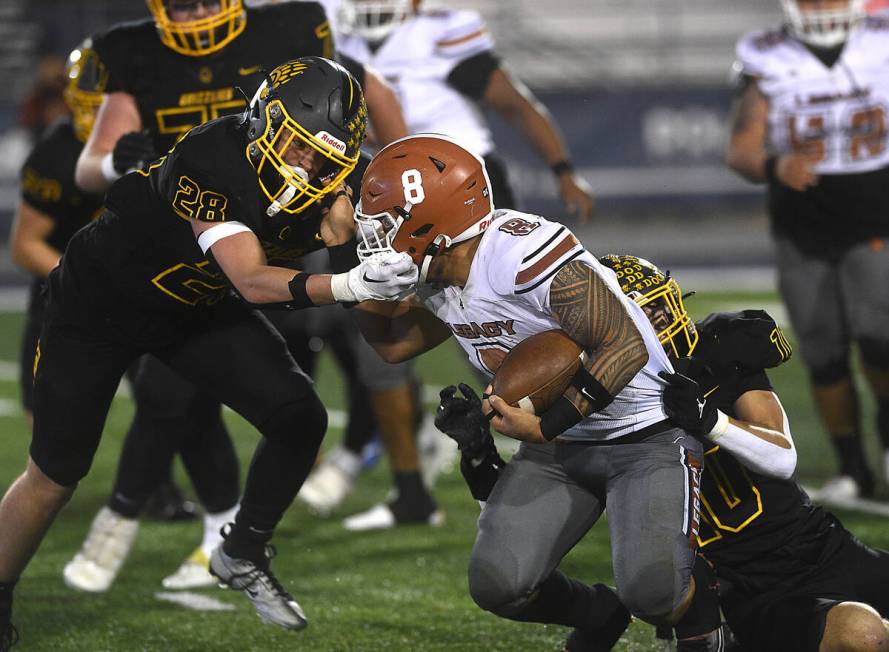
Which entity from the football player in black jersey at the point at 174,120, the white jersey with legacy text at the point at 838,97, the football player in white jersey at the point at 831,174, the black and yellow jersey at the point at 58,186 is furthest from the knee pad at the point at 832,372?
the black and yellow jersey at the point at 58,186

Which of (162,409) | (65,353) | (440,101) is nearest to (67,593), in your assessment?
(162,409)

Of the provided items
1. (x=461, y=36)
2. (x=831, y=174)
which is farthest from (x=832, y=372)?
(x=461, y=36)

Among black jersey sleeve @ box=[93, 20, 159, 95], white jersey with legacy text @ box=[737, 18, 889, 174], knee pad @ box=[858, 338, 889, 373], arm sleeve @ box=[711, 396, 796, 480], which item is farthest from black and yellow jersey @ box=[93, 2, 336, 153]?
knee pad @ box=[858, 338, 889, 373]

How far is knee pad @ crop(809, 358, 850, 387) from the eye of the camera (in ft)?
17.3

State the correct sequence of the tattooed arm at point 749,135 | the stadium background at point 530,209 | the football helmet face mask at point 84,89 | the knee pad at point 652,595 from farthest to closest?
1. the tattooed arm at point 749,135
2. the football helmet face mask at point 84,89
3. the stadium background at point 530,209
4. the knee pad at point 652,595

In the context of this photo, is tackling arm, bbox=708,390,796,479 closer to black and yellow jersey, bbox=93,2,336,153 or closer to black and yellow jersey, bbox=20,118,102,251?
black and yellow jersey, bbox=93,2,336,153

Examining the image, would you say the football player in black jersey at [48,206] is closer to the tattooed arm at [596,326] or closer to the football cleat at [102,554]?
A: the football cleat at [102,554]

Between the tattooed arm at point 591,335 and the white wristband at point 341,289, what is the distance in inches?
14.4

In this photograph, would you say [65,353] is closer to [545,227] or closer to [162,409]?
[162,409]

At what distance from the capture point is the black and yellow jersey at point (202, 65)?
407 cm

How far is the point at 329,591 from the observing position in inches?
167

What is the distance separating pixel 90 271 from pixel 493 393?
1123 millimetres

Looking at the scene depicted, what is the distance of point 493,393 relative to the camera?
9.75 feet

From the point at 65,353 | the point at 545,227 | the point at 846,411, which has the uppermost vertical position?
the point at 545,227
